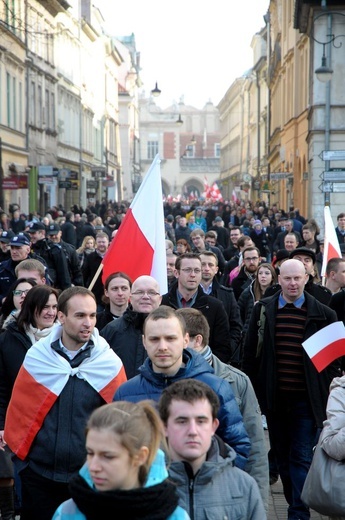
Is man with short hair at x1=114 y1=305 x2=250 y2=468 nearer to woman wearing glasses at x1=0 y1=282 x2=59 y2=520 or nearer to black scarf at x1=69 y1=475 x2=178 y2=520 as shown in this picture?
woman wearing glasses at x1=0 y1=282 x2=59 y2=520

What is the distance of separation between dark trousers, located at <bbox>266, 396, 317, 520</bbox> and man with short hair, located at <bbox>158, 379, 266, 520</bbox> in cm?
321

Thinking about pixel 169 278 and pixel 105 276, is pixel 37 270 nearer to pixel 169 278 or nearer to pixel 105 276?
pixel 105 276

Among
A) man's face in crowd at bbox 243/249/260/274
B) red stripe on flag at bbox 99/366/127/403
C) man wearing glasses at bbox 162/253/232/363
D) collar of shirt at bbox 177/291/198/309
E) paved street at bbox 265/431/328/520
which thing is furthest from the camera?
man's face in crowd at bbox 243/249/260/274

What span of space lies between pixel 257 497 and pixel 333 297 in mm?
4928

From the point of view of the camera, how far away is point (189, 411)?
174 inches

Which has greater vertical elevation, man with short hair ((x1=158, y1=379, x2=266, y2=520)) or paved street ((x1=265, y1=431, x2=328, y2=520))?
man with short hair ((x1=158, y1=379, x2=266, y2=520))

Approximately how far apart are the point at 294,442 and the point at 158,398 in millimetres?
2821

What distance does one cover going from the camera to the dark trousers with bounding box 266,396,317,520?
7.81 metres

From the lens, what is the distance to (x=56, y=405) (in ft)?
19.7

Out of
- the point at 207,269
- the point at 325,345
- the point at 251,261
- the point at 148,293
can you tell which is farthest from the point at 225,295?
the point at 325,345

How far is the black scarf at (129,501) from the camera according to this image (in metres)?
3.68

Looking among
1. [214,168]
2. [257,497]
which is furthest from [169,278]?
[214,168]

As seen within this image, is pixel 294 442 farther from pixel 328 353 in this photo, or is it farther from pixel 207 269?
pixel 207 269

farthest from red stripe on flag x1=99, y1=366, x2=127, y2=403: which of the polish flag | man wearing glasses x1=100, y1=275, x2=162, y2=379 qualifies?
the polish flag
